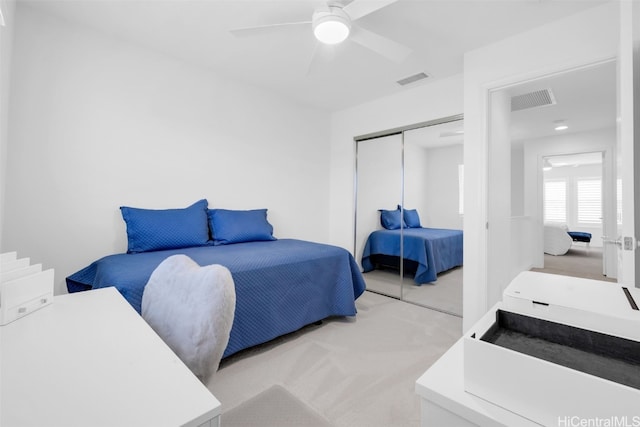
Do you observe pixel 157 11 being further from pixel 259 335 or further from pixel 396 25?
pixel 259 335

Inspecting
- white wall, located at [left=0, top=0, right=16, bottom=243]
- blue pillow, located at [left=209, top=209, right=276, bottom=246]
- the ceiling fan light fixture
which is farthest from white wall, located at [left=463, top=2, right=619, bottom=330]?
white wall, located at [left=0, top=0, right=16, bottom=243]

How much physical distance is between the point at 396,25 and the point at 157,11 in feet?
5.83

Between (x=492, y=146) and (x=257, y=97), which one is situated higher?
(x=257, y=97)

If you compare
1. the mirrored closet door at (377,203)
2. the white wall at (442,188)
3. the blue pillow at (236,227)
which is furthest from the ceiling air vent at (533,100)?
the blue pillow at (236,227)

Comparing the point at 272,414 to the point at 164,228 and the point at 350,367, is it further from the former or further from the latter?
the point at 164,228

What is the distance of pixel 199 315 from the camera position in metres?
0.84

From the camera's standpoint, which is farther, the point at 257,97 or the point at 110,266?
the point at 257,97

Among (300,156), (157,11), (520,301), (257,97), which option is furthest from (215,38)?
(520,301)

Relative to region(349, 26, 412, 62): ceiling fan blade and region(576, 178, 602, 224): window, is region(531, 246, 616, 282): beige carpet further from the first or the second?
region(349, 26, 412, 62): ceiling fan blade

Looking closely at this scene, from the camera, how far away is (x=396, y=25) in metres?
2.14

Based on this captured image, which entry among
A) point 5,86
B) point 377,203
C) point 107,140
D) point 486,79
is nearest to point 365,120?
point 377,203

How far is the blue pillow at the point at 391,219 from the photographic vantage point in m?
3.56

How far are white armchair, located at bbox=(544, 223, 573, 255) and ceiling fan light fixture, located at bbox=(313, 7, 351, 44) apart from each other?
2969 mm

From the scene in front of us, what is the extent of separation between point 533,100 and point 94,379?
3.57 metres
